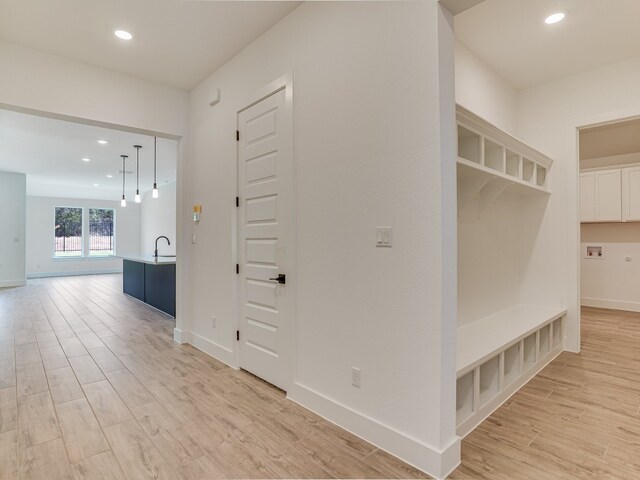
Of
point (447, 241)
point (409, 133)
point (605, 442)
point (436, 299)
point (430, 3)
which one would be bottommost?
point (605, 442)

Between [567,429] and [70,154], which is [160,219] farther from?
[567,429]

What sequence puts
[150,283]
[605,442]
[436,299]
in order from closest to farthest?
[436,299] → [605,442] → [150,283]

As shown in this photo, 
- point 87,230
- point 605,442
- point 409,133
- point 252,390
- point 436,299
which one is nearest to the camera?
point 436,299

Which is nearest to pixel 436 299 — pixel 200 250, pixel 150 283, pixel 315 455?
pixel 315 455

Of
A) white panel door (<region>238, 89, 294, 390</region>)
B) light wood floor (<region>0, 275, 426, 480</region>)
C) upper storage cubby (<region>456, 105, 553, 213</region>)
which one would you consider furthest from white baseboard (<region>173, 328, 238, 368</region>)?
upper storage cubby (<region>456, 105, 553, 213</region>)

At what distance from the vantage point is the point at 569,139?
364cm

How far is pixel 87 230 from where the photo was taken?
12133 millimetres

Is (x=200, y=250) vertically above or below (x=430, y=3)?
below

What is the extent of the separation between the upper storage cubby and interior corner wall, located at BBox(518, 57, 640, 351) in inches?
12.1

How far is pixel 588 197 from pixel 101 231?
14590 millimetres

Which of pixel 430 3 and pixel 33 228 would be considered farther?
pixel 33 228

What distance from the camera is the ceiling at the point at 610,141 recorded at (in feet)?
14.9

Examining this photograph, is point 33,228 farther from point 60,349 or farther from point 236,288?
point 236,288

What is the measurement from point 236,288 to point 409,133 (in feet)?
7.02
